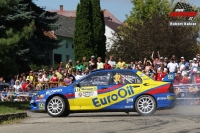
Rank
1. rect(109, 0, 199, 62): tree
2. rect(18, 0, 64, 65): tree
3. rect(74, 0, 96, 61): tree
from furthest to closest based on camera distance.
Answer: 1. rect(74, 0, 96, 61): tree
2. rect(109, 0, 199, 62): tree
3. rect(18, 0, 64, 65): tree

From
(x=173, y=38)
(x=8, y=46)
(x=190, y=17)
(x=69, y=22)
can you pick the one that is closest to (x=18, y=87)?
(x=8, y=46)

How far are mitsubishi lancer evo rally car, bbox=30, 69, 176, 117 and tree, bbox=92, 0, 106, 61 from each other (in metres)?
31.9

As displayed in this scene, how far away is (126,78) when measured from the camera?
19984 mm

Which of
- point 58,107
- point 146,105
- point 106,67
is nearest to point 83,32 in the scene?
point 106,67

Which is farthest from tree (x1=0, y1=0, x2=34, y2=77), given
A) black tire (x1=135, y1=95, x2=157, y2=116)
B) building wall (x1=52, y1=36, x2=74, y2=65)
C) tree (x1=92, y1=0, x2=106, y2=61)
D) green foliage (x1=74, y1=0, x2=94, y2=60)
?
building wall (x1=52, y1=36, x2=74, y2=65)

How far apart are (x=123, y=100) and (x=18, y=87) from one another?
38.2 ft

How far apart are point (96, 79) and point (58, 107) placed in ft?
5.22

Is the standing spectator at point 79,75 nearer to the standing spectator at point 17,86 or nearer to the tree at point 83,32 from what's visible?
the standing spectator at point 17,86

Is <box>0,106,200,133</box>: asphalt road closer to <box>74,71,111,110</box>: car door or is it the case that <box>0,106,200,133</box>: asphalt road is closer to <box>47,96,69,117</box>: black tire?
<box>47,96,69,117</box>: black tire

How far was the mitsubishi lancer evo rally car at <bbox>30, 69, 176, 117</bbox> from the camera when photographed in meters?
19.7

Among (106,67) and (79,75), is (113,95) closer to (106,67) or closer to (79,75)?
(106,67)

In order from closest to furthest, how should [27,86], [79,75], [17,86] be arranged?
[79,75]
[27,86]
[17,86]

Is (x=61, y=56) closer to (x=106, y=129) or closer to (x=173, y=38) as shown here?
(x=173, y=38)

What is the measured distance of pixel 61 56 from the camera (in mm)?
84312
